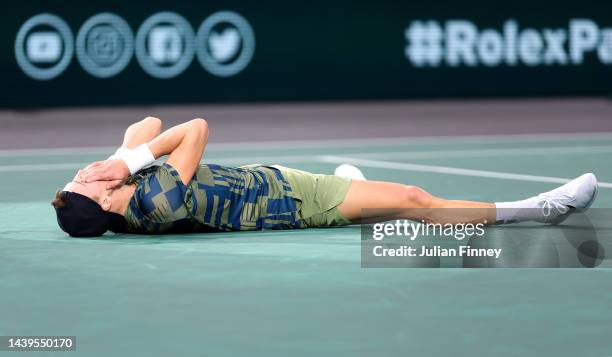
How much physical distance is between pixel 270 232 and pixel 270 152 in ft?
18.4

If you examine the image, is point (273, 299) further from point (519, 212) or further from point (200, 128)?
point (519, 212)

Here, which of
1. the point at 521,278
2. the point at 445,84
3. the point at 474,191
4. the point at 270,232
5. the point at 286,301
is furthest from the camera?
the point at 445,84

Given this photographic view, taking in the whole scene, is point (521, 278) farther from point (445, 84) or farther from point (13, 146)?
point (445, 84)

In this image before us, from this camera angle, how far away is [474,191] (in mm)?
8180

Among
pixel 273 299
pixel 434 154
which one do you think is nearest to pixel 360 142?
pixel 434 154

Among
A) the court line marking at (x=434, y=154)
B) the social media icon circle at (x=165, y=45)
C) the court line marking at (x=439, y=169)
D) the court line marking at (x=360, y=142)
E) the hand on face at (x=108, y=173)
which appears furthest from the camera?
the social media icon circle at (x=165, y=45)

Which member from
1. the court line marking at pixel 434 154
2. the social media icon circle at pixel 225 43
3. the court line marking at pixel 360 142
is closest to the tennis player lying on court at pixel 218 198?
the court line marking at pixel 434 154

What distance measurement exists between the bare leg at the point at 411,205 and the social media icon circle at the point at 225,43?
11.1m

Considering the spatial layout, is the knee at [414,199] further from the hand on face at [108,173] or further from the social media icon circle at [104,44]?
the social media icon circle at [104,44]

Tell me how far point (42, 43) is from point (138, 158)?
10.9 meters

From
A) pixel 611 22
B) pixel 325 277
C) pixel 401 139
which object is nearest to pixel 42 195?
pixel 325 277

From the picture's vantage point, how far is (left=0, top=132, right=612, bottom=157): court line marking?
12172 millimetres

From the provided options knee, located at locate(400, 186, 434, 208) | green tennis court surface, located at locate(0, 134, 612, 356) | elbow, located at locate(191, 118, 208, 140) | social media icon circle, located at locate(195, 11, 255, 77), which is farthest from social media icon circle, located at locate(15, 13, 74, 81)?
knee, located at locate(400, 186, 434, 208)

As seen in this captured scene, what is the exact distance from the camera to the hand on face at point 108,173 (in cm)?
596
